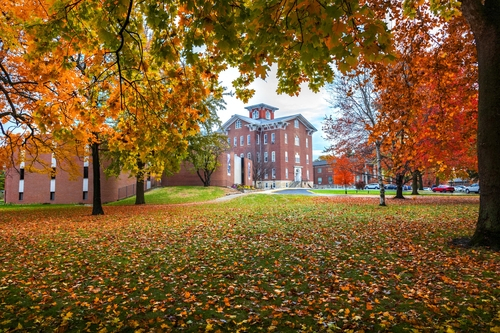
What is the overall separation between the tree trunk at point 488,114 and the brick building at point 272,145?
4737 centimetres

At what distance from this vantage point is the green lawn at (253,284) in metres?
3.45

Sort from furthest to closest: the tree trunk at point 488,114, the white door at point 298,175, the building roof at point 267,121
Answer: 1. the white door at point 298,175
2. the building roof at point 267,121
3. the tree trunk at point 488,114

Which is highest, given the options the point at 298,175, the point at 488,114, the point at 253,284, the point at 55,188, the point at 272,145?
the point at 272,145

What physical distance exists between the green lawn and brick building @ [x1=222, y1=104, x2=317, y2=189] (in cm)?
4631

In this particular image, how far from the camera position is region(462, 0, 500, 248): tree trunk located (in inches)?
247

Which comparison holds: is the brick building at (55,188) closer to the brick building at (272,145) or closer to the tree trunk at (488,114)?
the brick building at (272,145)

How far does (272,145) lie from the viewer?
5878 centimetres

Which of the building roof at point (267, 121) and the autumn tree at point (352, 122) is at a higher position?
the building roof at point (267, 121)

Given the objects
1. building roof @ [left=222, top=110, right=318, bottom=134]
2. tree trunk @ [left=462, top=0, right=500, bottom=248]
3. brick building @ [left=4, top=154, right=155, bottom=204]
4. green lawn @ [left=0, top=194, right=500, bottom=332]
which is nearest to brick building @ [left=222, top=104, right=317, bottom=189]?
building roof @ [left=222, top=110, right=318, bottom=134]

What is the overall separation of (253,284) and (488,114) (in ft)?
20.8

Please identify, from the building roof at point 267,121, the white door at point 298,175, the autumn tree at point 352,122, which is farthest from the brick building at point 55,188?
the white door at point 298,175

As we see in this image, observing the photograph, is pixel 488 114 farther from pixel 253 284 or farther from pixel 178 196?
pixel 178 196

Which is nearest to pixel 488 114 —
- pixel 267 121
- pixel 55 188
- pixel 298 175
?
pixel 55 188

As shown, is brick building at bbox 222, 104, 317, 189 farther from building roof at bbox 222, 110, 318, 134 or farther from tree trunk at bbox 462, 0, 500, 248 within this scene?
tree trunk at bbox 462, 0, 500, 248
